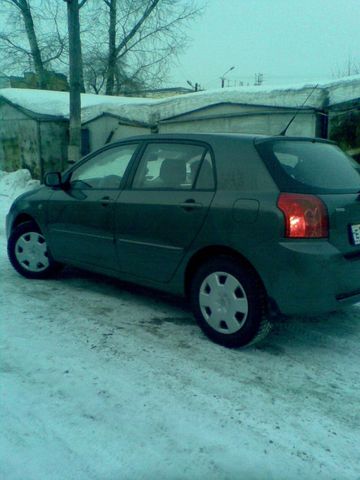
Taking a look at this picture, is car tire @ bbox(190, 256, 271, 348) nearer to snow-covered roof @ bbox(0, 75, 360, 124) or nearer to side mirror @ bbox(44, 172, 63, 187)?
side mirror @ bbox(44, 172, 63, 187)

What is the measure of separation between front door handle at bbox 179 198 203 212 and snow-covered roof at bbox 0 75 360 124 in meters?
3.81

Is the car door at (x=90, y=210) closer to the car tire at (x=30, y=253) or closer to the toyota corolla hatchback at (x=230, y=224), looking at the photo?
the toyota corolla hatchback at (x=230, y=224)

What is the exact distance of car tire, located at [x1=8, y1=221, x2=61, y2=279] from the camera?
5062 millimetres

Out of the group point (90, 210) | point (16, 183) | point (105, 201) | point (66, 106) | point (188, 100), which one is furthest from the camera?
point (66, 106)

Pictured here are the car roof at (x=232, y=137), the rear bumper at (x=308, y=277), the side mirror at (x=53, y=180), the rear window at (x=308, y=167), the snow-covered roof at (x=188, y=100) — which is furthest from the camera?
the snow-covered roof at (x=188, y=100)

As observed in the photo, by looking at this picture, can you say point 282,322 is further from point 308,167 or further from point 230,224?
point 308,167

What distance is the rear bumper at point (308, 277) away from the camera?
3055mm

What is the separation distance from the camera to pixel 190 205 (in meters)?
3.60

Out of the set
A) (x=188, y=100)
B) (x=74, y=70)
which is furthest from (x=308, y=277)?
(x=74, y=70)

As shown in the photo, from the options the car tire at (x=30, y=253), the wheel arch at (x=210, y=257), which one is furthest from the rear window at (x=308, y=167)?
the car tire at (x=30, y=253)

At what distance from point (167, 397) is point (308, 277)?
3.82 ft

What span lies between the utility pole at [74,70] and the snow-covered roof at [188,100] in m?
2.10

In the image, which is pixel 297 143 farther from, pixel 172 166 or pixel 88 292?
pixel 88 292

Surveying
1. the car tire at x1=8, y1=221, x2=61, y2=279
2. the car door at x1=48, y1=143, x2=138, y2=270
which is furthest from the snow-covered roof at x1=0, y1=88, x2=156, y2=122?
the car door at x1=48, y1=143, x2=138, y2=270
